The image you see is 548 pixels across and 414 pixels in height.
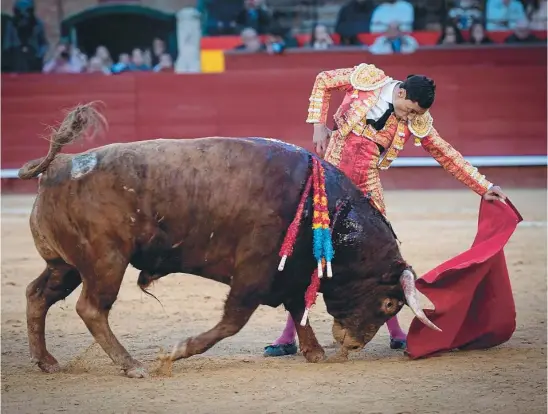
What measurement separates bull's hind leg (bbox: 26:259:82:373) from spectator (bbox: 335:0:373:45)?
6.90 metres

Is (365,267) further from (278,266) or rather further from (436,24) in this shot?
(436,24)

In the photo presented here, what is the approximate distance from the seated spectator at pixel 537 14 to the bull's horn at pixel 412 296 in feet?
24.0

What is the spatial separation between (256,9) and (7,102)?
8.81 feet

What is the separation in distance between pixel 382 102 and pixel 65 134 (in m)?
1.17

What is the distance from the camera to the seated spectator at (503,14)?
10102mm

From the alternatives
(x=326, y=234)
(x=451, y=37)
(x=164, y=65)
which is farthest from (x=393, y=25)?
(x=326, y=234)

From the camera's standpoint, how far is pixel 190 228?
3.43m

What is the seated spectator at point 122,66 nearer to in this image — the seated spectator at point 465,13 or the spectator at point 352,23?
the spectator at point 352,23

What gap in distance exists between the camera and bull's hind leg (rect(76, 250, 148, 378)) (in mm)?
3348

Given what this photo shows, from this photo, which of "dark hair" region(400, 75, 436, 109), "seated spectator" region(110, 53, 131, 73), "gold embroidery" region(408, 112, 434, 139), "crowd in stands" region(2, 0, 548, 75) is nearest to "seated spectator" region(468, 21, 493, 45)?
"crowd in stands" region(2, 0, 548, 75)

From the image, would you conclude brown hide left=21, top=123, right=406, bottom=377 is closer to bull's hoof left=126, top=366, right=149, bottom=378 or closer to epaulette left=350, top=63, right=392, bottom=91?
bull's hoof left=126, top=366, right=149, bottom=378

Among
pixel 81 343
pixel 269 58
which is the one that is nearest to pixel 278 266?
pixel 81 343

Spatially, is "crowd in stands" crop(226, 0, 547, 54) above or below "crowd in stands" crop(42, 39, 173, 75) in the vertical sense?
above

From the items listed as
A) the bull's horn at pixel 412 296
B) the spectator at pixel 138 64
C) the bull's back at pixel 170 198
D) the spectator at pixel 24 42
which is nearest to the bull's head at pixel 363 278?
the bull's horn at pixel 412 296
